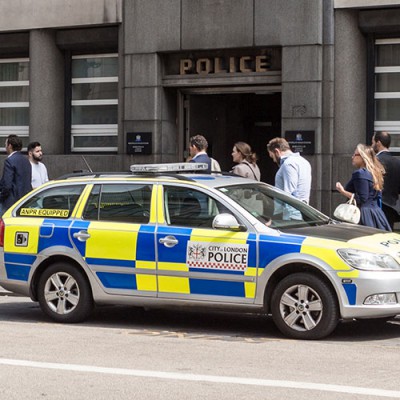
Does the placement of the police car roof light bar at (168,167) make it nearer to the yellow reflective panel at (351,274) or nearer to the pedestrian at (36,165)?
the yellow reflective panel at (351,274)

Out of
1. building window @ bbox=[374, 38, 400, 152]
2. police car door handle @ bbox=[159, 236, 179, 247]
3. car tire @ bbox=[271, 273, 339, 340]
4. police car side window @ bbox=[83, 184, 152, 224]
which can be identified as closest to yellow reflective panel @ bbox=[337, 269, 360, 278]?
car tire @ bbox=[271, 273, 339, 340]

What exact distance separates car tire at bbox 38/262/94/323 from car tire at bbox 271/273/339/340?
79.9 inches

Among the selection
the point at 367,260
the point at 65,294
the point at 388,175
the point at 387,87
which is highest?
the point at 387,87

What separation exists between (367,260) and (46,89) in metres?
11.8

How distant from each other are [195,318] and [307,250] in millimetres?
2119

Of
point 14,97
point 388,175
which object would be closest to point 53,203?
point 388,175

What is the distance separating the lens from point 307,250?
373 inches

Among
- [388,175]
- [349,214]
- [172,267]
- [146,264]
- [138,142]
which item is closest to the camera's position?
[172,267]

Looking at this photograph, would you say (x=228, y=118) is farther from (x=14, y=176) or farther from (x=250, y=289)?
(x=250, y=289)

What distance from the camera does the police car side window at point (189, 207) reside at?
33.1ft

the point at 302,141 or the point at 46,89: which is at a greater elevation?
the point at 46,89

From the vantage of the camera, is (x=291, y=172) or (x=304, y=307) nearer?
(x=304, y=307)

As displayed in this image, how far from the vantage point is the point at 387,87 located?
17.4 m

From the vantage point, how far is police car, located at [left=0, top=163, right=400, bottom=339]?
30.9 feet
